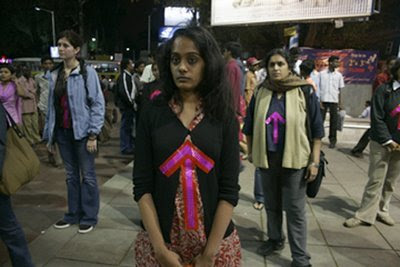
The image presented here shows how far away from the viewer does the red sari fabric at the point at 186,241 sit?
1.73m

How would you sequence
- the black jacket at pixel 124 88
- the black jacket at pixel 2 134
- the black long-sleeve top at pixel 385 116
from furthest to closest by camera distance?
1. the black jacket at pixel 124 88
2. the black long-sleeve top at pixel 385 116
3. the black jacket at pixel 2 134

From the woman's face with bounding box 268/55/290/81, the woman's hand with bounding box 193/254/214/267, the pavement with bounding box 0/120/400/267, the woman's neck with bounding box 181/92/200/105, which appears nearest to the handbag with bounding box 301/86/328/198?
the woman's face with bounding box 268/55/290/81

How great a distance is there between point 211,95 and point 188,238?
667mm

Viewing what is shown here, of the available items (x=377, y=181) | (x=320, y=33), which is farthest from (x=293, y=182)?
(x=320, y=33)

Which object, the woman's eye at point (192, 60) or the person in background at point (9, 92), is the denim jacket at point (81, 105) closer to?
the woman's eye at point (192, 60)

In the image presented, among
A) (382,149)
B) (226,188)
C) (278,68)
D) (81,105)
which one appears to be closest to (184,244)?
(226,188)

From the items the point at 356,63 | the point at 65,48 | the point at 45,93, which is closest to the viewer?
the point at 65,48

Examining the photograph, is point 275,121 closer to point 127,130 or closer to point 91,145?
point 91,145

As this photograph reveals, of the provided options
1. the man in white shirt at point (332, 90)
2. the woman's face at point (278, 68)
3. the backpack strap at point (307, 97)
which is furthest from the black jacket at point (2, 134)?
the man in white shirt at point (332, 90)

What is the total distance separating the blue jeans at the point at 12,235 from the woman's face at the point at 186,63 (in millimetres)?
1808

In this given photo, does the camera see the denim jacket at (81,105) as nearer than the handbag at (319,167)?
No

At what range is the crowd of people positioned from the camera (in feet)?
5.66

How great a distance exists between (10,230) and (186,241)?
5.62 feet

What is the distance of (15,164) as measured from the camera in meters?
2.80
